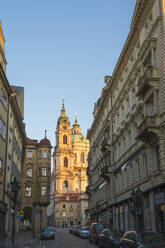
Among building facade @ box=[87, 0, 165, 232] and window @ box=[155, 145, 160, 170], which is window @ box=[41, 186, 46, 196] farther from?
window @ box=[155, 145, 160, 170]

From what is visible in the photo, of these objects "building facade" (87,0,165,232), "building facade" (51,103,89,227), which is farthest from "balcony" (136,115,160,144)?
"building facade" (51,103,89,227)

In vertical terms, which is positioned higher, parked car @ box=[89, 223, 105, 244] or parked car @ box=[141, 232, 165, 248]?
parked car @ box=[141, 232, 165, 248]

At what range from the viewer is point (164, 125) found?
26250mm

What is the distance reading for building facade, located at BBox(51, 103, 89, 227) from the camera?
13462cm

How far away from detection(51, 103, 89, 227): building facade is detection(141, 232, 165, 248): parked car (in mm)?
116184

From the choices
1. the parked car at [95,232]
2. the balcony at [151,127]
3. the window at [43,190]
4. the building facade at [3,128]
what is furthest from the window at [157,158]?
the window at [43,190]

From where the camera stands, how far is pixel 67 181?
479ft

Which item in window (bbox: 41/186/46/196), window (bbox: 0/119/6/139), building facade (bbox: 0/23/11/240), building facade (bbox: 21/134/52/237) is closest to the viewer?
building facade (bbox: 0/23/11/240)

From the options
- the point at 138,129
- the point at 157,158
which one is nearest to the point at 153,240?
the point at 157,158

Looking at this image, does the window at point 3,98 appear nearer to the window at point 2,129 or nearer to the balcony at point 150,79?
the window at point 2,129

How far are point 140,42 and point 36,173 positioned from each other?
129ft

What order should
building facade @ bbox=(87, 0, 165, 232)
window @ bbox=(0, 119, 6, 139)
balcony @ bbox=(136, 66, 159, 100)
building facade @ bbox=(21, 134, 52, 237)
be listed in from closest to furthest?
building facade @ bbox=(87, 0, 165, 232) → balcony @ bbox=(136, 66, 159, 100) → window @ bbox=(0, 119, 6, 139) → building facade @ bbox=(21, 134, 52, 237)

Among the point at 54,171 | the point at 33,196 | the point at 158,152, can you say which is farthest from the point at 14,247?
the point at 54,171

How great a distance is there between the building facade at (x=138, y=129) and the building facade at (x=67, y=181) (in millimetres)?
84316
